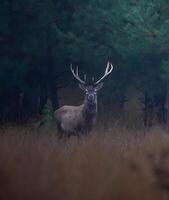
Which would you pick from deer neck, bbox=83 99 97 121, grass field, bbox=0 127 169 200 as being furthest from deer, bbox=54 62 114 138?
grass field, bbox=0 127 169 200

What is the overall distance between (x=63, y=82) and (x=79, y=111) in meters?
5.61

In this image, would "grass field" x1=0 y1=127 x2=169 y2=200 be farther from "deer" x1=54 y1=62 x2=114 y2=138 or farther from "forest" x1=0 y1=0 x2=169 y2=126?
"forest" x1=0 y1=0 x2=169 y2=126

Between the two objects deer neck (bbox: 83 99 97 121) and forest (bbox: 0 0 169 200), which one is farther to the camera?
forest (bbox: 0 0 169 200)

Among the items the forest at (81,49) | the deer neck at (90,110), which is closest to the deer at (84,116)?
the deer neck at (90,110)

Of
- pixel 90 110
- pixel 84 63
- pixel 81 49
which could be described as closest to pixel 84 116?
pixel 90 110

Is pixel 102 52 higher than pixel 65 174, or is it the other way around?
pixel 102 52

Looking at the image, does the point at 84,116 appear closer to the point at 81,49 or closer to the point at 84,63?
the point at 81,49

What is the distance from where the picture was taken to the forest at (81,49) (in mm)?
16516

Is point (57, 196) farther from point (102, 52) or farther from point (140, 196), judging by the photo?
point (102, 52)

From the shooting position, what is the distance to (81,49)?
59.7 feet

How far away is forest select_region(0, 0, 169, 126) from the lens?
54.2 ft

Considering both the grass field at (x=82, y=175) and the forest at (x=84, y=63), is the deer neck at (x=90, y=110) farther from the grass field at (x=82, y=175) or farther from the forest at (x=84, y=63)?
the grass field at (x=82, y=175)

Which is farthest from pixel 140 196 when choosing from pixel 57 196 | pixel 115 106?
pixel 115 106

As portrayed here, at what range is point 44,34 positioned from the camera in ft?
63.9
